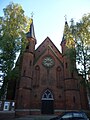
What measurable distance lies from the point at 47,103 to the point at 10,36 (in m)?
12.2

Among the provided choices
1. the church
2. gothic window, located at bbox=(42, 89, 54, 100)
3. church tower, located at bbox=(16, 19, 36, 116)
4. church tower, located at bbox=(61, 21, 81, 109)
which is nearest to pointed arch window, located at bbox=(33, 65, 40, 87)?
the church

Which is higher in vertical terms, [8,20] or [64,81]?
[8,20]

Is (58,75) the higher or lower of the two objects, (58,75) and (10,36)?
the lower

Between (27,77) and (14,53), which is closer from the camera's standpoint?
(14,53)

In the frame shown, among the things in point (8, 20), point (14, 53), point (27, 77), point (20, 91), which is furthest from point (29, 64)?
point (8, 20)

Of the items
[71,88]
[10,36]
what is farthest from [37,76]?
[10,36]

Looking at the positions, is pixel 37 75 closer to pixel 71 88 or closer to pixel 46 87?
pixel 46 87

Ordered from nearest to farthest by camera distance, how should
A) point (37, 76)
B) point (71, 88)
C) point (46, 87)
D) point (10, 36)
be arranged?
point (10, 36) → point (71, 88) → point (46, 87) → point (37, 76)

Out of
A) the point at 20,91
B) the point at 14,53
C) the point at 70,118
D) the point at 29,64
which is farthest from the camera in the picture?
the point at 29,64

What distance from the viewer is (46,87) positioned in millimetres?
23969

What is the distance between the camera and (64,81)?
24.3 metres

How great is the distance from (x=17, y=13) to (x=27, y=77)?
10.1m

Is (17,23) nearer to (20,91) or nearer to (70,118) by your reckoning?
(20,91)

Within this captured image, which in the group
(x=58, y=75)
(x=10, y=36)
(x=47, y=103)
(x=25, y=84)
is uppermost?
(x=10, y=36)
